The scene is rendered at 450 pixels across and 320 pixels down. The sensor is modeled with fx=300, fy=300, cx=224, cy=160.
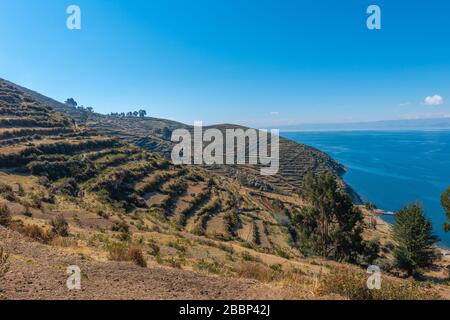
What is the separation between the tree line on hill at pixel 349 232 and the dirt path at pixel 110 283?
2194 cm

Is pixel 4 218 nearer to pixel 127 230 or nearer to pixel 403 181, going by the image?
pixel 127 230

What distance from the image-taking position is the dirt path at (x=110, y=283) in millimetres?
6265

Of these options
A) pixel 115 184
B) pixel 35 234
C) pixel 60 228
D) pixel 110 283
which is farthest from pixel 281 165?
pixel 110 283

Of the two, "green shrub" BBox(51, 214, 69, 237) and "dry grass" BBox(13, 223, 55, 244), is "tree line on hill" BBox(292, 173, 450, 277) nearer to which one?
"green shrub" BBox(51, 214, 69, 237)

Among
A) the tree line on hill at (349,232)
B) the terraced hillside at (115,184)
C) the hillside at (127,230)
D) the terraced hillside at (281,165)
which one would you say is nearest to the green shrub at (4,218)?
the hillside at (127,230)

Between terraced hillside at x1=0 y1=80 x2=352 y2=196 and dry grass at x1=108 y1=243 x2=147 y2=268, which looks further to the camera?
terraced hillside at x1=0 y1=80 x2=352 y2=196

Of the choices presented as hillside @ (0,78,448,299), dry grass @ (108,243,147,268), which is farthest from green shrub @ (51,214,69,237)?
dry grass @ (108,243,147,268)

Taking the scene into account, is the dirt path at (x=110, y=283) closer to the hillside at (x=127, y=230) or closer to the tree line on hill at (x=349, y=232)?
the hillside at (x=127, y=230)

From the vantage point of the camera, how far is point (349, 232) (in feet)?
92.8

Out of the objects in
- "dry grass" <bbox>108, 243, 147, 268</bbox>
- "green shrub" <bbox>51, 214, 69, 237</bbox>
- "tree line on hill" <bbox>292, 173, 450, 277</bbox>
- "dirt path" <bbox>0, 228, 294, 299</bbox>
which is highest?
"dirt path" <bbox>0, 228, 294, 299</bbox>

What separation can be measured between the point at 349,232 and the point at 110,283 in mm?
25949

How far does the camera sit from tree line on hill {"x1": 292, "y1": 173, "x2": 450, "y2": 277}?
25.8 m

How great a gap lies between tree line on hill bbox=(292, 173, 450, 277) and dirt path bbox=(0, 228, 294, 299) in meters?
21.9
